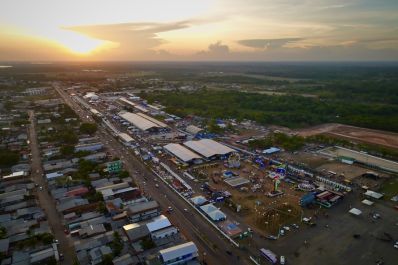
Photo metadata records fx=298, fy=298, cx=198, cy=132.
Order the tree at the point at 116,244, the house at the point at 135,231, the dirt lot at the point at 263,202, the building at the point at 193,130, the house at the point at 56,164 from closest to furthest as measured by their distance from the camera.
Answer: the tree at the point at 116,244 < the house at the point at 135,231 < the dirt lot at the point at 263,202 < the house at the point at 56,164 < the building at the point at 193,130

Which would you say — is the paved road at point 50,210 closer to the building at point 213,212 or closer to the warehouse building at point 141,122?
the building at point 213,212

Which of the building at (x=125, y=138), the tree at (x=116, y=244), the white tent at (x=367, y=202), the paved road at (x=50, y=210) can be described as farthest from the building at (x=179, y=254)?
the building at (x=125, y=138)

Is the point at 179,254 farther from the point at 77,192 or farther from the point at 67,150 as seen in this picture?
the point at 67,150

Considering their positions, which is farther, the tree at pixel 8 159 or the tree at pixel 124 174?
the tree at pixel 8 159

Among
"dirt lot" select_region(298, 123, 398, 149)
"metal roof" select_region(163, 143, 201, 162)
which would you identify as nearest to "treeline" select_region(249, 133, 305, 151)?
"dirt lot" select_region(298, 123, 398, 149)

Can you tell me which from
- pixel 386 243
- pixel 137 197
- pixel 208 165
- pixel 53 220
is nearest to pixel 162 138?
pixel 208 165

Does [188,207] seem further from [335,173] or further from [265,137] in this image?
[265,137]
